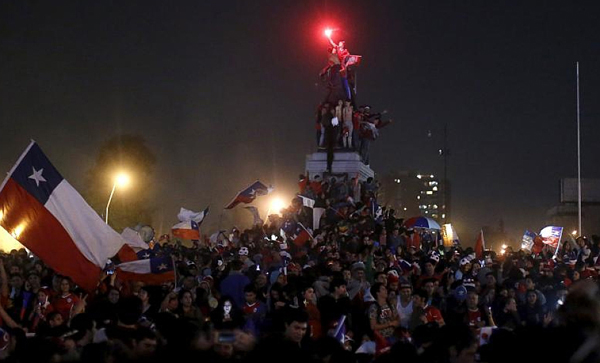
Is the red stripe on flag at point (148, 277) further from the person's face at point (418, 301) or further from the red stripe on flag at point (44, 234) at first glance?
the person's face at point (418, 301)

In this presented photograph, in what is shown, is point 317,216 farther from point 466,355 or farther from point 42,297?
point 466,355

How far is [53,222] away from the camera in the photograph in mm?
12852

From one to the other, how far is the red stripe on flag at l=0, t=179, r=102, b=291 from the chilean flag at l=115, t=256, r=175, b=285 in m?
0.83

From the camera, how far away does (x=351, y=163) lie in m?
38.2

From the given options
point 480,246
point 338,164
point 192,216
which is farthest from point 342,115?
point 480,246

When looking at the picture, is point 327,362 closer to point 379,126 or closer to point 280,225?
point 280,225

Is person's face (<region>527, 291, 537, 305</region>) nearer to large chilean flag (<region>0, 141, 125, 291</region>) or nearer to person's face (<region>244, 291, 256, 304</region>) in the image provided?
person's face (<region>244, 291, 256, 304</region>)

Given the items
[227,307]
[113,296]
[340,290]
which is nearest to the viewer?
[227,307]

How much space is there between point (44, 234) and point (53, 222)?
24cm

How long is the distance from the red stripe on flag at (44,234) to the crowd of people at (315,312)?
0.31 meters

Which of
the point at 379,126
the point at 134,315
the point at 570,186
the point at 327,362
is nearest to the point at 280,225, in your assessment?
the point at 379,126

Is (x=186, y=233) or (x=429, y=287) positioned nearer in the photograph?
(x=429, y=287)

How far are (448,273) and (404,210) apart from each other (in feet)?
476

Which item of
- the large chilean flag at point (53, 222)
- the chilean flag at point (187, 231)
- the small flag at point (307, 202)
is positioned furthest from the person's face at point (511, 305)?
the small flag at point (307, 202)
